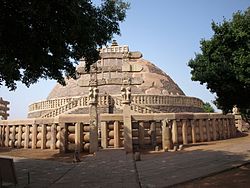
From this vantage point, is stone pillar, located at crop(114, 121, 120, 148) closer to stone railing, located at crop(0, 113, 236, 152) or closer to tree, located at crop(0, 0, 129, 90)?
stone railing, located at crop(0, 113, 236, 152)

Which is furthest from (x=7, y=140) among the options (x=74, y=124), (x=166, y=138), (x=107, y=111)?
(x=166, y=138)

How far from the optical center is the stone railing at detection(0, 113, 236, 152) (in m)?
15.4

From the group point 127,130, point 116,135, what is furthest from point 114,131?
point 127,130

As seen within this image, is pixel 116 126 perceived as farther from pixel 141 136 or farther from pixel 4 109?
pixel 4 109

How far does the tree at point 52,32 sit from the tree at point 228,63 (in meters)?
3.10

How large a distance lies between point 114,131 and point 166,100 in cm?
1901

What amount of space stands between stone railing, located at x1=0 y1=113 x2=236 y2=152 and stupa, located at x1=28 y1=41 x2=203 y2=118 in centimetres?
225

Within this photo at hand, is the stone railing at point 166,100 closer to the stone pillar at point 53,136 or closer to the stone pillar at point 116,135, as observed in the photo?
the stone pillar at point 53,136

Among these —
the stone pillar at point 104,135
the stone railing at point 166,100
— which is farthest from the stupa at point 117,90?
the stone pillar at point 104,135

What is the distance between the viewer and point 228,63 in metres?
8.73

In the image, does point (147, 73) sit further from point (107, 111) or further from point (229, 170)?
point (229, 170)

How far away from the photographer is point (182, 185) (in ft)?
23.2

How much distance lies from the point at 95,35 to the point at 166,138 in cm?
934

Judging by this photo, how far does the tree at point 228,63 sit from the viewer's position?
837cm
